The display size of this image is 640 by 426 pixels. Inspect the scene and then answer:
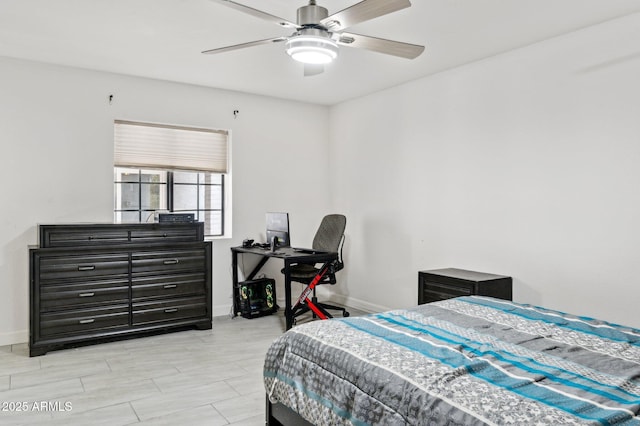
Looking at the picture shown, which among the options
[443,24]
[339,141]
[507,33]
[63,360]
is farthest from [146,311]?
[507,33]

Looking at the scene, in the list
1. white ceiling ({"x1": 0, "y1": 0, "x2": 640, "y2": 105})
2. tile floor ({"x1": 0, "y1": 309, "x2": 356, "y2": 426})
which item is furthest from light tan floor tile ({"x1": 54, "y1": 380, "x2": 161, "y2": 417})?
white ceiling ({"x1": 0, "y1": 0, "x2": 640, "y2": 105})

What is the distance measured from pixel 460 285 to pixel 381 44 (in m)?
2.18

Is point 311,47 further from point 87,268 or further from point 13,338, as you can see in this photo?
point 13,338

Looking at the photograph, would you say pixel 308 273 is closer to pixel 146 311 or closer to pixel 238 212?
pixel 238 212

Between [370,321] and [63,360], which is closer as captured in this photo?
[370,321]

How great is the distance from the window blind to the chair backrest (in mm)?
1396

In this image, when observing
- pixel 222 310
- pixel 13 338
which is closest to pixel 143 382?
pixel 13 338

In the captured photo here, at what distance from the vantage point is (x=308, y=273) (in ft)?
16.5

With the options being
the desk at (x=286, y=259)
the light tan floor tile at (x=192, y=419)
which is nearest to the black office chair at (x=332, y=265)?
the desk at (x=286, y=259)

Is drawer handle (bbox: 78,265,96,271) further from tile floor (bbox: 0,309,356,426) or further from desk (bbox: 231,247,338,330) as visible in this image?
desk (bbox: 231,247,338,330)

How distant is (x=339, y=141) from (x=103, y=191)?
117 inches

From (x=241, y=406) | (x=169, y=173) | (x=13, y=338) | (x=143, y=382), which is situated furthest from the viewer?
(x=169, y=173)

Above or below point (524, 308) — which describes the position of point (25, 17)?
above

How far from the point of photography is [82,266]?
161 inches
